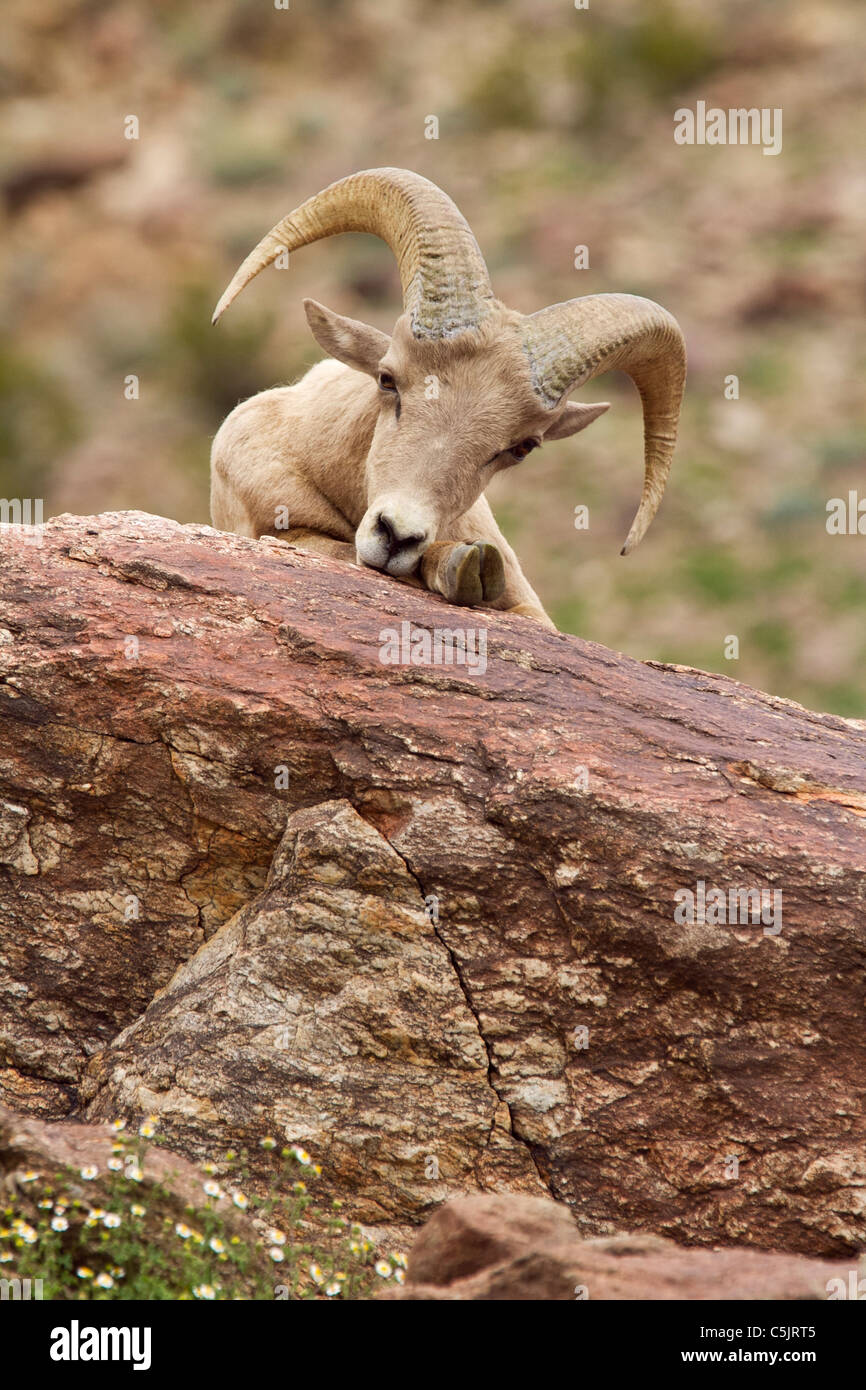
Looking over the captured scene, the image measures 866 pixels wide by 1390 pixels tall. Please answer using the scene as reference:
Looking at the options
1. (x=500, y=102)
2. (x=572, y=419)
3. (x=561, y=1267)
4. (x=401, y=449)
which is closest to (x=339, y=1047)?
(x=561, y=1267)

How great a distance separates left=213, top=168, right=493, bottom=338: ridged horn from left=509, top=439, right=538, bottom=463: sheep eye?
667 millimetres

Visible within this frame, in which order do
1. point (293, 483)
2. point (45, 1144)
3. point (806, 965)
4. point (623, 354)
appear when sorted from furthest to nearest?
1. point (293, 483)
2. point (623, 354)
3. point (806, 965)
4. point (45, 1144)

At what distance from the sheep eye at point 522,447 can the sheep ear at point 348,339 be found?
850 mm

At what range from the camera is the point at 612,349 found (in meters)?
6.91

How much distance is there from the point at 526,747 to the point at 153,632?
1.55m

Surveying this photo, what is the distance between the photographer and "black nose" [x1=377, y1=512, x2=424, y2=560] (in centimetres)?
630

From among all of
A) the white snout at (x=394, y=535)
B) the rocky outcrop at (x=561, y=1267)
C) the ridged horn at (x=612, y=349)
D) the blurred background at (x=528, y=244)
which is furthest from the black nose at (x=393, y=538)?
the blurred background at (x=528, y=244)

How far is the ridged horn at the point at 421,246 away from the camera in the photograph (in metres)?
6.57

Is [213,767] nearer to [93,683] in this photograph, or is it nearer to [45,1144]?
[93,683]

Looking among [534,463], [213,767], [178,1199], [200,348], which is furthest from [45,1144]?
[200,348]

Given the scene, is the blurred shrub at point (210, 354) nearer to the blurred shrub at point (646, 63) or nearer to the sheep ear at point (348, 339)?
the blurred shrub at point (646, 63)

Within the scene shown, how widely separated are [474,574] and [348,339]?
1751 mm

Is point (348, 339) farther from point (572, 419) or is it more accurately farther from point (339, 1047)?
point (339, 1047)

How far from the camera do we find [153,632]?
5594mm
